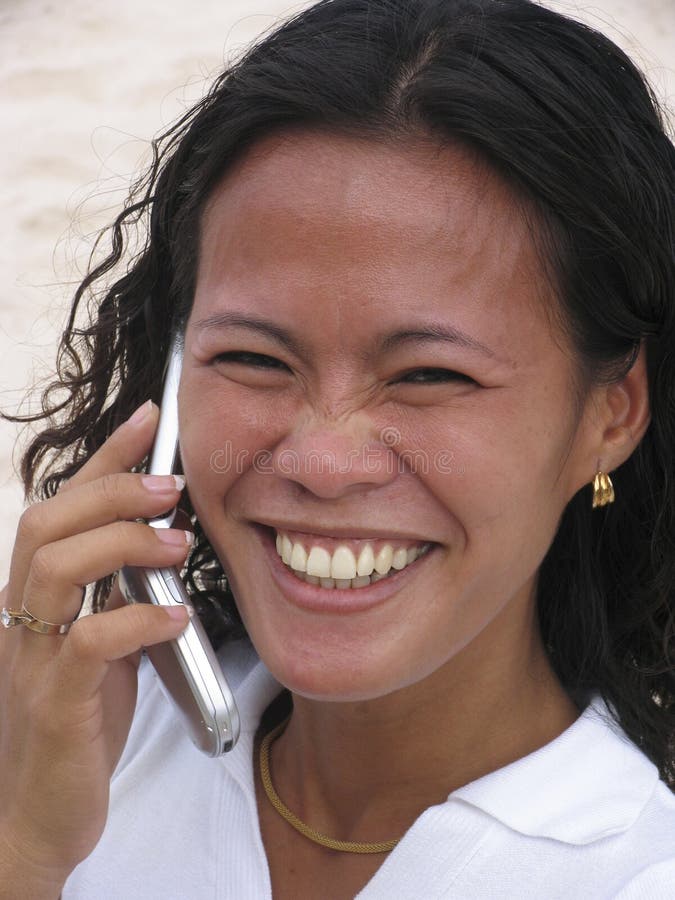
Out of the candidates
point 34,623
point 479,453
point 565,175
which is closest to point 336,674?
point 479,453

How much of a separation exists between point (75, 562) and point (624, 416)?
99cm

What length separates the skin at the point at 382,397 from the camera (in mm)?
1983

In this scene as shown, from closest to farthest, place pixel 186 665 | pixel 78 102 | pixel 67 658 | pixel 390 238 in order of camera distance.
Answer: pixel 390 238 → pixel 67 658 → pixel 186 665 → pixel 78 102

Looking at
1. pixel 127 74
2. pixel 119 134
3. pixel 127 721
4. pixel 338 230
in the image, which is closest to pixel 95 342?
pixel 127 721

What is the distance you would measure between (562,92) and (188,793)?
1.46 metres

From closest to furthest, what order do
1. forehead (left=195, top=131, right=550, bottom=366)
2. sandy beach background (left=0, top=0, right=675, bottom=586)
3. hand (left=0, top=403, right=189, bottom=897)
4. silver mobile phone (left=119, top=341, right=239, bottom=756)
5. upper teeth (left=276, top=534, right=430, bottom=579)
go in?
1. forehead (left=195, top=131, right=550, bottom=366)
2. upper teeth (left=276, top=534, right=430, bottom=579)
3. hand (left=0, top=403, right=189, bottom=897)
4. silver mobile phone (left=119, top=341, right=239, bottom=756)
5. sandy beach background (left=0, top=0, right=675, bottom=586)

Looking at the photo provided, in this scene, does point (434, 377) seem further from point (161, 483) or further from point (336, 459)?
point (161, 483)

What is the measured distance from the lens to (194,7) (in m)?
7.34

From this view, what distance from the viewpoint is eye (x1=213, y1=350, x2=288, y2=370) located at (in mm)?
2107

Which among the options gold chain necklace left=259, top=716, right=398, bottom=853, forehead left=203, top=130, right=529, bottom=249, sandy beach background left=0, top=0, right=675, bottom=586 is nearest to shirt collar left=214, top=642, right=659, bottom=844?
gold chain necklace left=259, top=716, right=398, bottom=853

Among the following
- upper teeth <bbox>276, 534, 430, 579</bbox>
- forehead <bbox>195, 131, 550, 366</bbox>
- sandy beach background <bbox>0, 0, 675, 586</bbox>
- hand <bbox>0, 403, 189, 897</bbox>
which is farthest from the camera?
sandy beach background <bbox>0, 0, 675, 586</bbox>

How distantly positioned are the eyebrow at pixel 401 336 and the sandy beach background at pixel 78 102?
140 inches

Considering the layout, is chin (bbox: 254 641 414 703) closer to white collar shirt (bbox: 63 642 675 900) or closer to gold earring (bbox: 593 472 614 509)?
white collar shirt (bbox: 63 642 675 900)

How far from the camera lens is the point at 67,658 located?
218 cm
